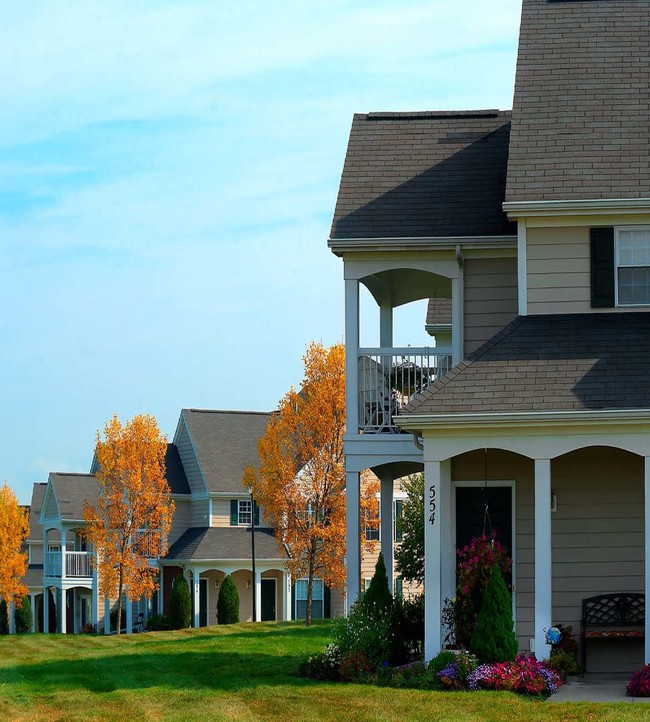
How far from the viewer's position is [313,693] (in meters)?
14.6

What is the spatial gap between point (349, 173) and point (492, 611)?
8.35 meters

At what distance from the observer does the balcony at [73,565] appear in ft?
165

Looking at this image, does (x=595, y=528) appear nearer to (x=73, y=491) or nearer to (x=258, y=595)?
(x=258, y=595)

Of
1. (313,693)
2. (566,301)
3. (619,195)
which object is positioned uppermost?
(619,195)

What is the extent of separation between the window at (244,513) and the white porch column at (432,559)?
32.4 meters

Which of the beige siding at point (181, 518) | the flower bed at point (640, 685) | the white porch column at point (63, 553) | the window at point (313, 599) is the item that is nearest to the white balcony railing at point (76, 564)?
the white porch column at point (63, 553)

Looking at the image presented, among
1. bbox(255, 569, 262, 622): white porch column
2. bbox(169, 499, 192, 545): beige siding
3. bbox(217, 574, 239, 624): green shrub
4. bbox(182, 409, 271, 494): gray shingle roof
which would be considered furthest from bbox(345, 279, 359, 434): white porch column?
bbox(169, 499, 192, 545): beige siding

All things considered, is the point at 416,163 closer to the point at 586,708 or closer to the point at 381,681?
the point at 381,681

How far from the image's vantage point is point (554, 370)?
16.3m

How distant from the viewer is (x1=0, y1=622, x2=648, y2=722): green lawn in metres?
13.2

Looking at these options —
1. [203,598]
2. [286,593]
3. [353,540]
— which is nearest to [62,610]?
[203,598]

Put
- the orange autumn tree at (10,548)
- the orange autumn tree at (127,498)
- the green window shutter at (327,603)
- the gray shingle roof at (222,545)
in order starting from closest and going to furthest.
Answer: the orange autumn tree at (127,498) < the gray shingle roof at (222,545) < the green window shutter at (327,603) < the orange autumn tree at (10,548)

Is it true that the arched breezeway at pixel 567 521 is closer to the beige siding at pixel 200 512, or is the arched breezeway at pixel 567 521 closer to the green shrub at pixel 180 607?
the green shrub at pixel 180 607

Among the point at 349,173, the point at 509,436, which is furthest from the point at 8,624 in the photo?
the point at 509,436
